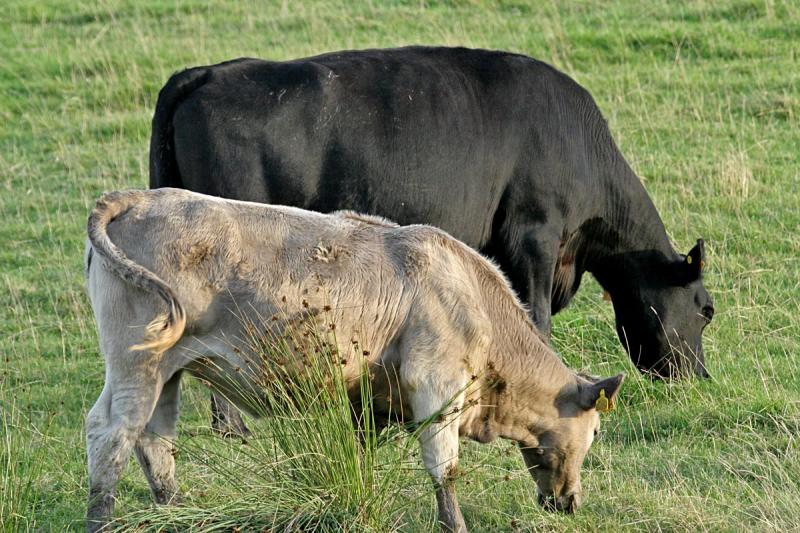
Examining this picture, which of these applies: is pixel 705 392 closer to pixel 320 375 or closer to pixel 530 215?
pixel 530 215

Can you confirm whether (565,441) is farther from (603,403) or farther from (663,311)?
(663,311)

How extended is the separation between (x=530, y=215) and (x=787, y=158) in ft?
15.9

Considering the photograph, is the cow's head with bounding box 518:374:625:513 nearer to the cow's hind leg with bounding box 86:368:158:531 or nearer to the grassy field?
the grassy field

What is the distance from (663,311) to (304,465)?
4100mm

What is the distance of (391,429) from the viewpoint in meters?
6.17

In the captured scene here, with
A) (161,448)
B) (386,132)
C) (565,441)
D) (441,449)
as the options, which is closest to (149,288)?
(161,448)

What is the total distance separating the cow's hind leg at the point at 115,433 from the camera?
229 inches

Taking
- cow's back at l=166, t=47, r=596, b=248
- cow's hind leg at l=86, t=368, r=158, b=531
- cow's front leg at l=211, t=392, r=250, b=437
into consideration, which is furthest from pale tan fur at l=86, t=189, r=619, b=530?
cow's back at l=166, t=47, r=596, b=248

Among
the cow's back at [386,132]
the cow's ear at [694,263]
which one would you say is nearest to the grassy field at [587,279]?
the cow's ear at [694,263]

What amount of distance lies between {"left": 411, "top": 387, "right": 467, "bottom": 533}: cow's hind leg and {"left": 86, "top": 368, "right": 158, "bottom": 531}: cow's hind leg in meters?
1.21

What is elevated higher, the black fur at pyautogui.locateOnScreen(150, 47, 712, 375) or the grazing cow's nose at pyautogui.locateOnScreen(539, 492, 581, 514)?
the black fur at pyautogui.locateOnScreen(150, 47, 712, 375)

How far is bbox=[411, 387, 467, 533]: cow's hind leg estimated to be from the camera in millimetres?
5961

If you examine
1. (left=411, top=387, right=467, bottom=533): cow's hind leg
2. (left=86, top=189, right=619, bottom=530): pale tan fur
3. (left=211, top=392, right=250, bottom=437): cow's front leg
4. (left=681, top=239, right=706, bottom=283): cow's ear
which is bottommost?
(left=211, top=392, right=250, bottom=437): cow's front leg

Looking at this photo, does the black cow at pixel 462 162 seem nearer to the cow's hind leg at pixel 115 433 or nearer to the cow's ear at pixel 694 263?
the cow's ear at pixel 694 263
